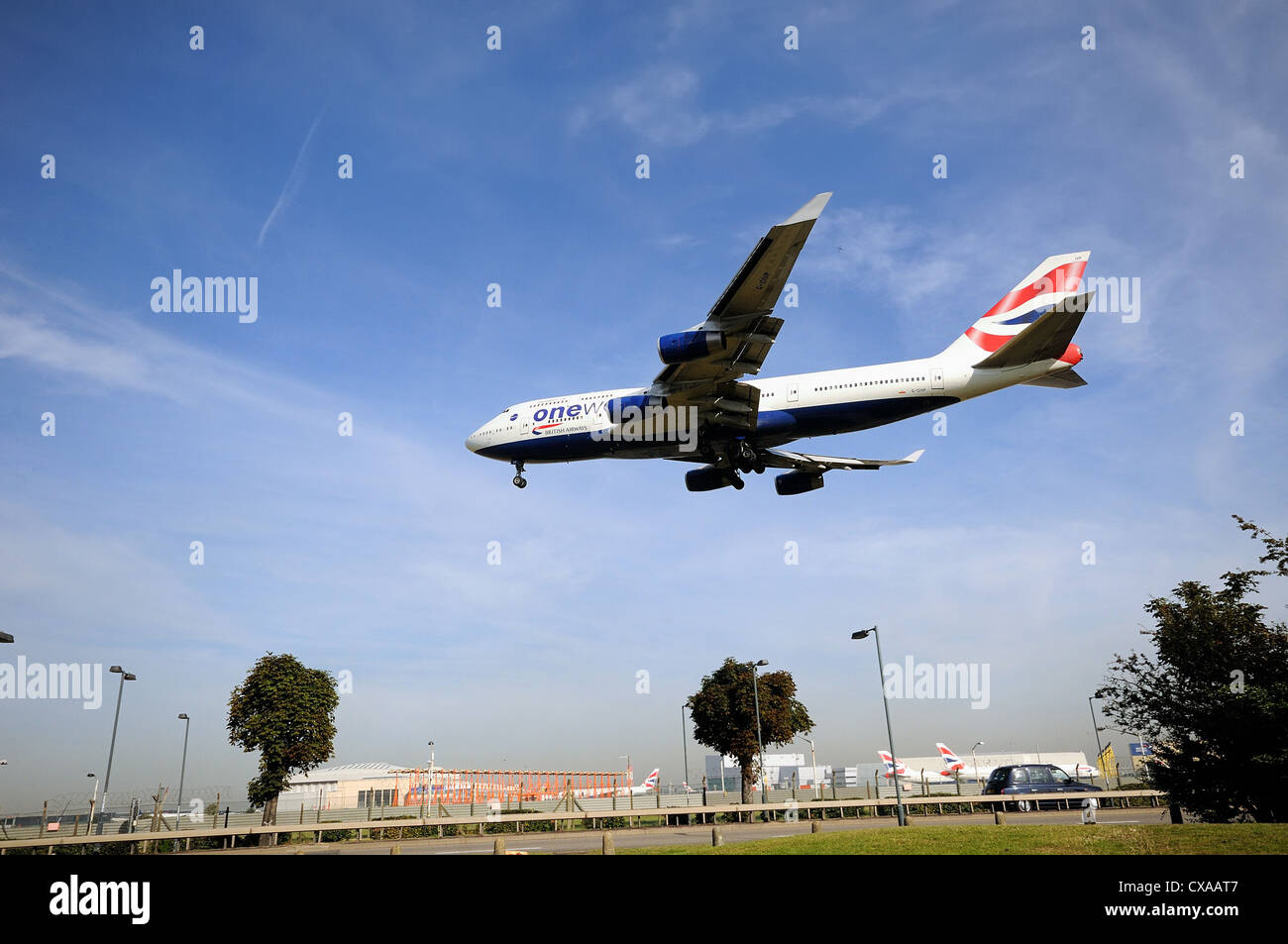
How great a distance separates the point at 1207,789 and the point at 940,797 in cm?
2264

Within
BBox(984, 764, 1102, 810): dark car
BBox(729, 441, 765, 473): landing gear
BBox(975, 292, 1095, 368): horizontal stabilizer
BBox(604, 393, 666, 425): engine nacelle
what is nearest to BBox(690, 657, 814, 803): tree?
BBox(984, 764, 1102, 810): dark car

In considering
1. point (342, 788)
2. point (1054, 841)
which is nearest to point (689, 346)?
point (1054, 841)

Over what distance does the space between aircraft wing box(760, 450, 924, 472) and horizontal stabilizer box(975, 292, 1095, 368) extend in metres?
7.02

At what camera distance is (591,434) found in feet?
106

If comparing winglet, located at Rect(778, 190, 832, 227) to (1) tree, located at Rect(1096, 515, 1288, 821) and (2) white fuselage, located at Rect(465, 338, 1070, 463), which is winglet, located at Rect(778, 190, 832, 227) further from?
(1) tree, located at Rect(1096, 515, 1288, 821)

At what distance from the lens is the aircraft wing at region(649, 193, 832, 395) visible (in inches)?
896

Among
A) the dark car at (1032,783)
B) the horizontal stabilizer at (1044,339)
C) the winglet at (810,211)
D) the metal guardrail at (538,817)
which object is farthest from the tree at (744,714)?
the winglet at (810,211)

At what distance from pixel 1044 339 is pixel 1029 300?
5887mm

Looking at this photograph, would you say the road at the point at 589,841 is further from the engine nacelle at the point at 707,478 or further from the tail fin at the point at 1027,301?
the tail fin at the point at 1027,301

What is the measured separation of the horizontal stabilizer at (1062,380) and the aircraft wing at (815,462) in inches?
253

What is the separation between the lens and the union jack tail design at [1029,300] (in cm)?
3016
